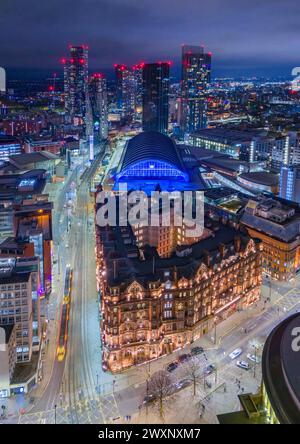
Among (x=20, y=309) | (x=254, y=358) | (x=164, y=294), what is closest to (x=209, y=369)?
(x=254, y=358)

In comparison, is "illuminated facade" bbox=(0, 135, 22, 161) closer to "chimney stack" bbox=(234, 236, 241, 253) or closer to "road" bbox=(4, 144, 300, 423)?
"road" bbox=(4, 144, 300, 423)

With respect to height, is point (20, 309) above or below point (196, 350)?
above

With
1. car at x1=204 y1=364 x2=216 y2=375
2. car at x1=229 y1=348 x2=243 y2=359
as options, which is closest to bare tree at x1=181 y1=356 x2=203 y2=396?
car at x1=204 y1=364 x2=216 y2=375

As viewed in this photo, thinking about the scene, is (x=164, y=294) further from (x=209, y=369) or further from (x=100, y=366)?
(x=100, y=366)

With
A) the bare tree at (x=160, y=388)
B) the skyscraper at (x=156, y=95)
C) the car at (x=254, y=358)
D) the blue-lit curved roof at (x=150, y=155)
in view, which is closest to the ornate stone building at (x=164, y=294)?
the bare tree at (x=160, y=388)

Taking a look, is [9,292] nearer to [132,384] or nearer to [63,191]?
[132,384]

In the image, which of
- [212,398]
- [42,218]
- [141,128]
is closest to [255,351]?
[212,398]

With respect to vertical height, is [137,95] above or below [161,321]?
above

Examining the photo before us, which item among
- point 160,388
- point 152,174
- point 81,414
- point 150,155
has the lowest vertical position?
point 81,414
